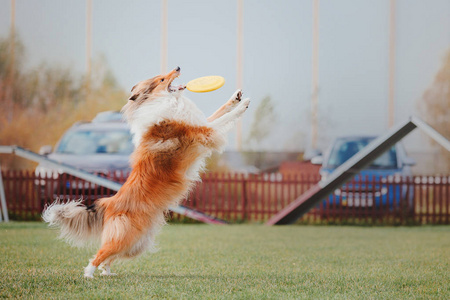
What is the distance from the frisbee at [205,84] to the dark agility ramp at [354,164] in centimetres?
418

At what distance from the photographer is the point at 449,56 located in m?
15.1

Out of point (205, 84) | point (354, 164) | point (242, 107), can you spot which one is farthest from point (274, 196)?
point (242, 107)

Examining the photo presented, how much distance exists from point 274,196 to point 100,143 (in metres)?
4.01

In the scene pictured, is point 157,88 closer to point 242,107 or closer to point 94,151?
point 242,107

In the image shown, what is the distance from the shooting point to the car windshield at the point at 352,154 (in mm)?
12219

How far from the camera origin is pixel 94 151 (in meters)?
11.5

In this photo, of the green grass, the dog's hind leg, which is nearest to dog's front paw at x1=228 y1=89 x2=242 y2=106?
the dog's hind leg

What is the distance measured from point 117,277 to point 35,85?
12532 millimetres

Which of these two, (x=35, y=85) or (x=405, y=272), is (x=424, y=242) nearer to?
(x=405, y=272)

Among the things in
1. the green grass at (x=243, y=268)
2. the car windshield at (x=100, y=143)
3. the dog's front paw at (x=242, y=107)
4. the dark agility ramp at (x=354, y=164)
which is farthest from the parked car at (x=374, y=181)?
the dog's front paw at (x=242, y=107)

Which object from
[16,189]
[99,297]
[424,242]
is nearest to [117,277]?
[99,297]

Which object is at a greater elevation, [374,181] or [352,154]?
[352,154]

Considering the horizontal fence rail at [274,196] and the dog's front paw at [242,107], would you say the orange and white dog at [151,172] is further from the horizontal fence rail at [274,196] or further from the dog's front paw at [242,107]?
the horizontal fence rail at [274,196]

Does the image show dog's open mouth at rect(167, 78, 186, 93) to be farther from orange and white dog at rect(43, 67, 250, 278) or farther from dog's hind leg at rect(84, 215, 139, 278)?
dog's hind leg at rect(84, 215, 139, 278)
